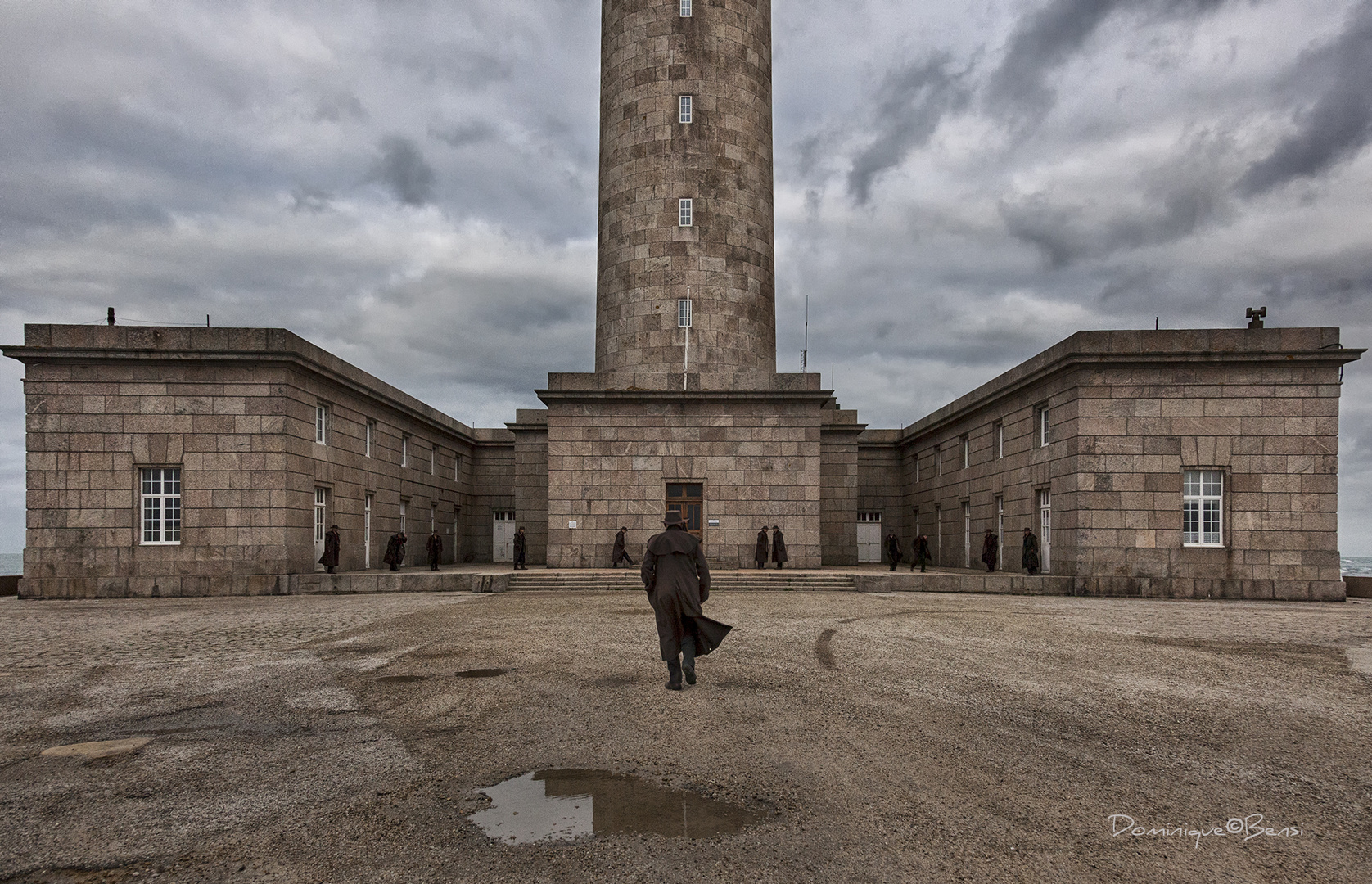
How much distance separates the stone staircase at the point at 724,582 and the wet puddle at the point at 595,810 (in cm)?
1537

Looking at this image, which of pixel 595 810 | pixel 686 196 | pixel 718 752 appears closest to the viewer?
pixel 595 810

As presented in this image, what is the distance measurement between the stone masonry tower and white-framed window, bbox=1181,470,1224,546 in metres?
12.2

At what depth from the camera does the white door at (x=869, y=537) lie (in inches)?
1401

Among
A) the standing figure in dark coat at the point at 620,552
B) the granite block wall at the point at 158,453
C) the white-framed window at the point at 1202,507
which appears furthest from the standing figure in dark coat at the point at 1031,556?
the granite block wall at the point at 158,453

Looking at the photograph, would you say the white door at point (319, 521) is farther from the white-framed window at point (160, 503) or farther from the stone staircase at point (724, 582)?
the stone staircase at point (724, 582)

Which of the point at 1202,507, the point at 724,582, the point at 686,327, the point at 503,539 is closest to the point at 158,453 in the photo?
the point at 724,582

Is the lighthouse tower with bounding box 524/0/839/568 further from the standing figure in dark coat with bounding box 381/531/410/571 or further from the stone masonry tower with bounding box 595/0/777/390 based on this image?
the standing figure in dark coat with bounding box 381/531/410/571

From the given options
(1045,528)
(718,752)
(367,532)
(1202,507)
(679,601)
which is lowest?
(718,752)

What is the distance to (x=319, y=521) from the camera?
74.2 ft

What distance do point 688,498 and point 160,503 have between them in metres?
13.8

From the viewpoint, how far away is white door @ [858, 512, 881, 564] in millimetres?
35594

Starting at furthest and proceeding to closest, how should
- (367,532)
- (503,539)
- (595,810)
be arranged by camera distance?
(503,539) < (367,532) < (595,810)

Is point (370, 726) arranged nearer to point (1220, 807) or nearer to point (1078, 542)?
point (1220, 807)

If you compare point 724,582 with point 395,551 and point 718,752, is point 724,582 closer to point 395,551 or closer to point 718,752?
point 395,551
